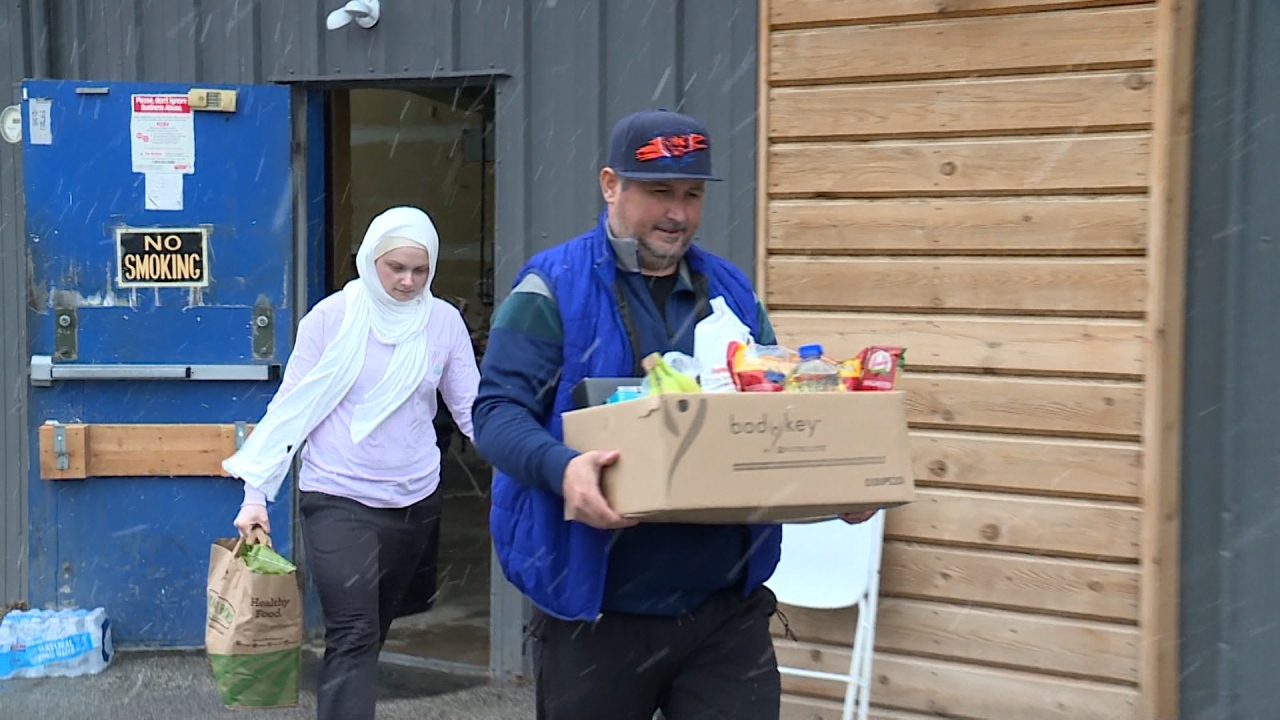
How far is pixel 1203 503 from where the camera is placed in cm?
441

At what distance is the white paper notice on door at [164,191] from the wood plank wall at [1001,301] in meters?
2.59

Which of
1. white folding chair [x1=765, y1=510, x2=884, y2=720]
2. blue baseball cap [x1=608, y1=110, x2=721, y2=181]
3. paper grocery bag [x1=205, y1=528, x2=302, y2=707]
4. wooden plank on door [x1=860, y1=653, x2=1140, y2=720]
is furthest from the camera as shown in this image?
white folding chair [x1=765, y1=510, x2=884, y2=720]

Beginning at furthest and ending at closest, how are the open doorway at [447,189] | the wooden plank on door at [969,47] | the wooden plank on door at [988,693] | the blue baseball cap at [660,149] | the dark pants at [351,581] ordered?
the open doorway at [447,189] → the wooden plank on door at [988,693] → the wooden plank on door at [969,47] → the dark pants at [351,581] → the blue baseball cap at [660,149]

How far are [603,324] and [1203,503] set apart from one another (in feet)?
8.45

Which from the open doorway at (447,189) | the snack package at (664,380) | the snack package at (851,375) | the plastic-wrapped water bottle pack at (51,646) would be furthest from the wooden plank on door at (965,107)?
the open doorway at (447,189)

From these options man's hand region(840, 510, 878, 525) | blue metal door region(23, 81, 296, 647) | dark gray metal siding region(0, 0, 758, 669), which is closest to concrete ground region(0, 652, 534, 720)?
dark gray metal siding region(0, 0, 758, 669)

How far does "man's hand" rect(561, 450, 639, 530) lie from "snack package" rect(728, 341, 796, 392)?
0.27 meters

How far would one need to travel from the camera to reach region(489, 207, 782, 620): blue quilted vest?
2641 mm

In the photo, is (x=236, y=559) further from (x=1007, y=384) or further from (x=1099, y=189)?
(x=1099, y=189)

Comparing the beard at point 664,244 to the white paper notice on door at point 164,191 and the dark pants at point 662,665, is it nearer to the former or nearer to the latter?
the dark pants at point 662,665

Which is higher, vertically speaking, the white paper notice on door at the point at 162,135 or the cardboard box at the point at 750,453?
the white paper notice on door at the point at 162,135

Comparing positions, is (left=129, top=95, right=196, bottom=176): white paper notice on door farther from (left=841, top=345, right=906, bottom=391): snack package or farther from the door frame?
(left=841, top=345, right=906, bottom=391): snack package

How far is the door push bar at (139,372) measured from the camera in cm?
592

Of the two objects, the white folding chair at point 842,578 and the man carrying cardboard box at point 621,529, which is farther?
the white folding chair at point 842,578
